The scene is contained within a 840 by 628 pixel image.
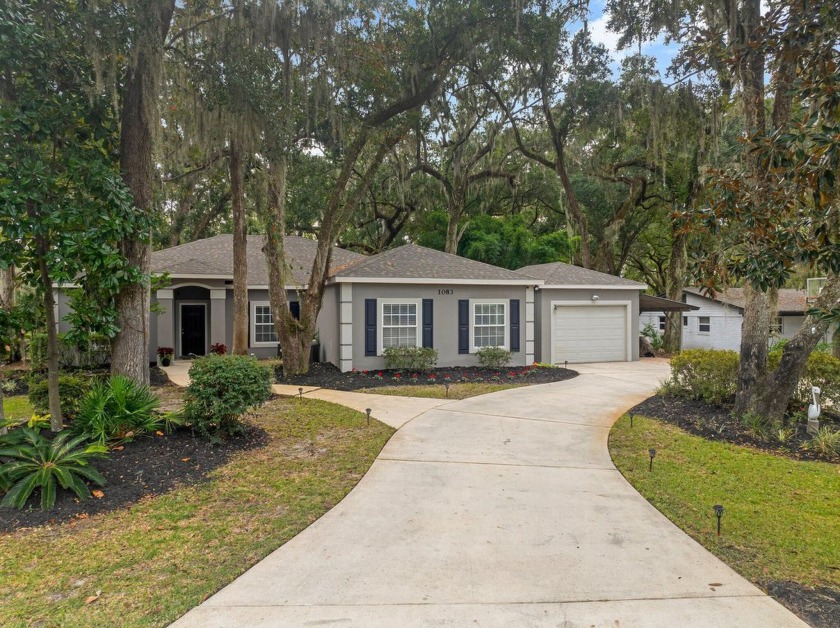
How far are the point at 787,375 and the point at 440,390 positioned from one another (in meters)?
5.88

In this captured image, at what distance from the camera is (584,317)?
15.2 metres

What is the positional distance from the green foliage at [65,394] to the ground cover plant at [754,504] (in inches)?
282

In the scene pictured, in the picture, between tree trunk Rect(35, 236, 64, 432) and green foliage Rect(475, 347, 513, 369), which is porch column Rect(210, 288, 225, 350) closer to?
green foliage Rect(475, 347, 513, 369)

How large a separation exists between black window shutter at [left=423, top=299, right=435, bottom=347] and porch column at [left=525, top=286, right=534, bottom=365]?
9.11ft

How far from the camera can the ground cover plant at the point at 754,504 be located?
3158mm

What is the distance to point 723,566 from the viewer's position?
332 cm

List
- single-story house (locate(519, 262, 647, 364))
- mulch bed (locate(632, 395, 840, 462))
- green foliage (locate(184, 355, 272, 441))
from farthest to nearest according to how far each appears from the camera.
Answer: single-story house (locate(519, 262, 647, 364)), mulch bed (locate(632, 395, 840, 462)), green foliage (locate(184, 355, 272, 441))

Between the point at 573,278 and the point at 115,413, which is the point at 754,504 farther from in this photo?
the point at 573,278

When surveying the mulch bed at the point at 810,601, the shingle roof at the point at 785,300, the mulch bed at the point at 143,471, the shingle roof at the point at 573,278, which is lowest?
the mulch bed at the point at 810,601

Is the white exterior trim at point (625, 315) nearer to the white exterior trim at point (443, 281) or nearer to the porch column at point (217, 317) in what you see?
the white exterior trim at point (443, 281)

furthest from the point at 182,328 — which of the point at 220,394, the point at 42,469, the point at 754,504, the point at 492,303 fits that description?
the point at 754,504

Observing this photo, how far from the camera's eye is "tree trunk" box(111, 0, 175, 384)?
247 inches

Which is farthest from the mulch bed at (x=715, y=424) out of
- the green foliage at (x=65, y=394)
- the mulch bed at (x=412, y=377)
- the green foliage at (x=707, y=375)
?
the green foliage at (x=65, y=394)

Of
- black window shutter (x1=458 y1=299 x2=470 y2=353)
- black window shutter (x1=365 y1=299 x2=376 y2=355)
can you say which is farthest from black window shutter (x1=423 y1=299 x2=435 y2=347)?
black window shutter (x1=365 y1=299 x2=376 y2=355)
